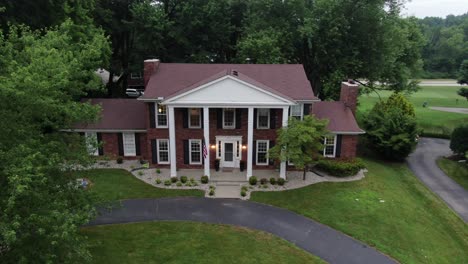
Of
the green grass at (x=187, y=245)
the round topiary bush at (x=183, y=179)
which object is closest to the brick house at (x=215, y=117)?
the round topiary bush at (x=183, y=179)

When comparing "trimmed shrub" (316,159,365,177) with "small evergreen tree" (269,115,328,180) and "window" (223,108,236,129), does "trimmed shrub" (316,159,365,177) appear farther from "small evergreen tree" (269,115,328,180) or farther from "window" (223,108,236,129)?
"window" (223,108,236,129)

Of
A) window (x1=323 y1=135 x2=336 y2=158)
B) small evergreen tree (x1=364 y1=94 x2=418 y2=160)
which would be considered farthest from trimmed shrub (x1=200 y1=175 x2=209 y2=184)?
small evergreen tree (x1=364 y1=94 x2=418 y2=160)

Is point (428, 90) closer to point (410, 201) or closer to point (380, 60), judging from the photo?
point (380, 60)

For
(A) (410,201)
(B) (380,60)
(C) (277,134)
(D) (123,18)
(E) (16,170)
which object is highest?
(D) (123,18)

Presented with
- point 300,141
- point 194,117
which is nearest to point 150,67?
point 194,117

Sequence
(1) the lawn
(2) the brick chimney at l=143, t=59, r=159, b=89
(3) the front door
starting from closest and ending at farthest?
(3) the front door → (2) the brick chimney at l=143, t=59, r=159, b=89 → (1) the lawn

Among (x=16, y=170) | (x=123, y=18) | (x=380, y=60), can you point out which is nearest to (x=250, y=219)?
(x=16, y=170)

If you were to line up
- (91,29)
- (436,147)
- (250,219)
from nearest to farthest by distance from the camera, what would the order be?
(250,219) < (91,29) < (436,147)

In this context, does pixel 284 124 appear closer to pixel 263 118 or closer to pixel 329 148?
pixel 263 118
